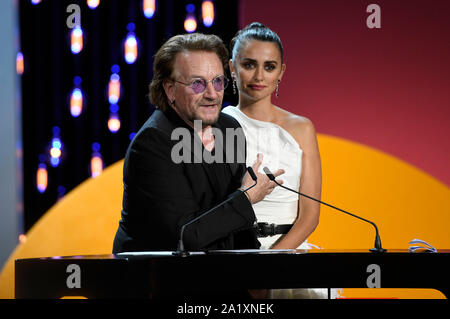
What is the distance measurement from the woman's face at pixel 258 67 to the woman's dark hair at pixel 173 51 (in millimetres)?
225

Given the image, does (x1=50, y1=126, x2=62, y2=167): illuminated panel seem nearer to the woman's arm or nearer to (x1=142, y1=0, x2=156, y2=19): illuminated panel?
(x1=142, y1=0, x2=156, y2=19): illuminated panel

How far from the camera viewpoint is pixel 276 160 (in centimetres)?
242

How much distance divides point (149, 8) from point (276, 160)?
1373mm

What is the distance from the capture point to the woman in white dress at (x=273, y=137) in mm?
2375

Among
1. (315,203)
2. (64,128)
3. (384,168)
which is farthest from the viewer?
(64,128)

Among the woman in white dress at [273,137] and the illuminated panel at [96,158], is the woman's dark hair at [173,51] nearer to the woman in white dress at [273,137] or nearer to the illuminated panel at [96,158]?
the woman in white dress at [273,137]

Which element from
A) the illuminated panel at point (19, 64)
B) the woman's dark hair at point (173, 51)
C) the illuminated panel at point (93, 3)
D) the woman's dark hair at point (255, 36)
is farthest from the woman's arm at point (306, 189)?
the illuminated panel at point (19, 64)

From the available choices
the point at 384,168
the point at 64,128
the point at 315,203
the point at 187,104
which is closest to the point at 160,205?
the point at 187,104

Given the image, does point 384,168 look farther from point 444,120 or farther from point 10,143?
point 10,143

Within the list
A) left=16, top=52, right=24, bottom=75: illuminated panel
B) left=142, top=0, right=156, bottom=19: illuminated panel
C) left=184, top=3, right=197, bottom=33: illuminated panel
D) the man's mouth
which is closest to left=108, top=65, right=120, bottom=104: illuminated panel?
left=142, top=0, right=156, bottom=19: illuminated panel

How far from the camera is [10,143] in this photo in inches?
139

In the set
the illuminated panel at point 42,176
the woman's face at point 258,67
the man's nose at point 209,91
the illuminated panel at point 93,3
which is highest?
the illuminated panel at point 93,3

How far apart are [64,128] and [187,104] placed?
1.56 metres

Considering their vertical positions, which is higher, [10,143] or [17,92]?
[17,92]
